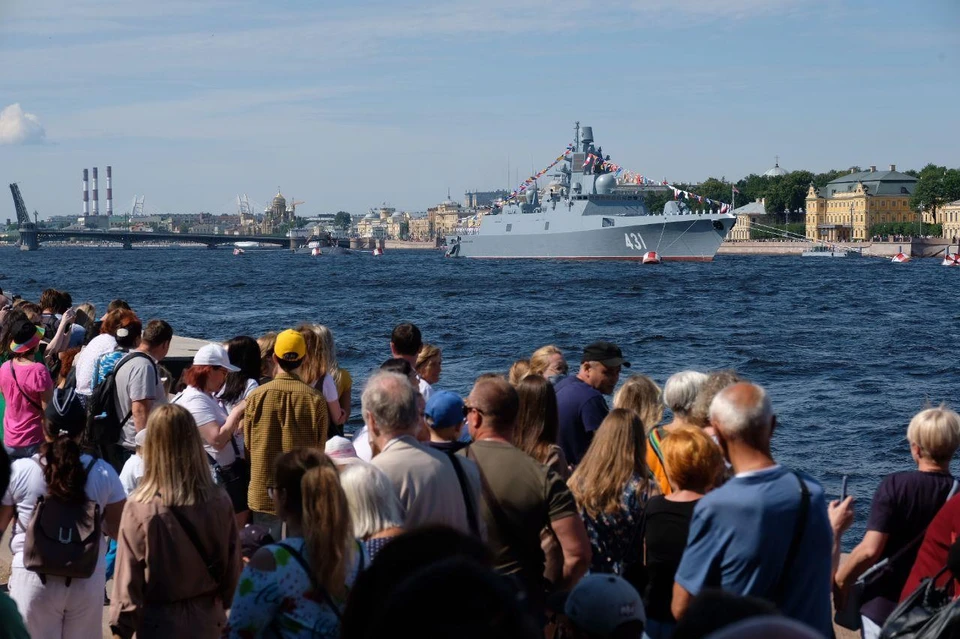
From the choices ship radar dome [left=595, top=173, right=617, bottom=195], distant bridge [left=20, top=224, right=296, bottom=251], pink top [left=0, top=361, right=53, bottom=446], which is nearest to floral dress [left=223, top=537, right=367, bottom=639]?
pink top [left=0, top=361, right=53, bottom=446]

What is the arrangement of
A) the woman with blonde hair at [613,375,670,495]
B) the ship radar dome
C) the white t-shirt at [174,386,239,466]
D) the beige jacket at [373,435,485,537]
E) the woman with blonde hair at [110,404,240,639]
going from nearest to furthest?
1. the beige jacket at [373,435,485,537]
2. the woman with blonde hair at [110,404,240,639]
3. the woman with blonde hair at [613,375,670,495]
4. the white t-shirt at [174,386,239,466]
5. the ship radar dome

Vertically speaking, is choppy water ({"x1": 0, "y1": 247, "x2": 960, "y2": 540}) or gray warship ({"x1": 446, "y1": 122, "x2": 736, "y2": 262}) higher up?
gray warship ({"x1": 446, "y1": 122, "x2": 736, "y2": 262})

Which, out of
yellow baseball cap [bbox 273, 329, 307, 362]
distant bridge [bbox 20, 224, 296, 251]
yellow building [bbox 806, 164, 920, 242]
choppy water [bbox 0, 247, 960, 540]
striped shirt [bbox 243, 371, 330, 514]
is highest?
yellow building [bbox 806, 164, 920, 242]

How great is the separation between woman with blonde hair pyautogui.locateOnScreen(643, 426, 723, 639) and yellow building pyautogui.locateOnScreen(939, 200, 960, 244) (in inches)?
4336

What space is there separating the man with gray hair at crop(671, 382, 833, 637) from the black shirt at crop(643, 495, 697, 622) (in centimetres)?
41

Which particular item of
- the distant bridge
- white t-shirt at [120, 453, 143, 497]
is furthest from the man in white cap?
the distant bridge

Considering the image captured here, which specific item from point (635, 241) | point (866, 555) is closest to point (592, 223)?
point (635, 241)

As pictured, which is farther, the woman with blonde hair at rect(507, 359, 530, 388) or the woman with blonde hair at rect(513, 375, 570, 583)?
the woman with blonde hair at rect(507, 359, 530, 388)

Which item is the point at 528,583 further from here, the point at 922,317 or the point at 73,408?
the point at 922,317

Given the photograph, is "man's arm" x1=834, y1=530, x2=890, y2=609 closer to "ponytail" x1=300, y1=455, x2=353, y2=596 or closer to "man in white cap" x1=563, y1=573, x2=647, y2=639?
"man in white cap" x1=563, y1=573, x2=647, y2=639

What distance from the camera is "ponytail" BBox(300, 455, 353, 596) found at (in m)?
2.65

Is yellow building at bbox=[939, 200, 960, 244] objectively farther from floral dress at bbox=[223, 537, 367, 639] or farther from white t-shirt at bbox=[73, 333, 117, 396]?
floral dress at bbox=[223, 537, 367, 639]

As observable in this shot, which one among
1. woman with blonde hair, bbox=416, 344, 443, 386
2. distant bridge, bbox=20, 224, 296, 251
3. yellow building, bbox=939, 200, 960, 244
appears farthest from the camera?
distant bridge, bbox=20, 224, 296, 251

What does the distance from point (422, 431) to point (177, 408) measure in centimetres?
145
